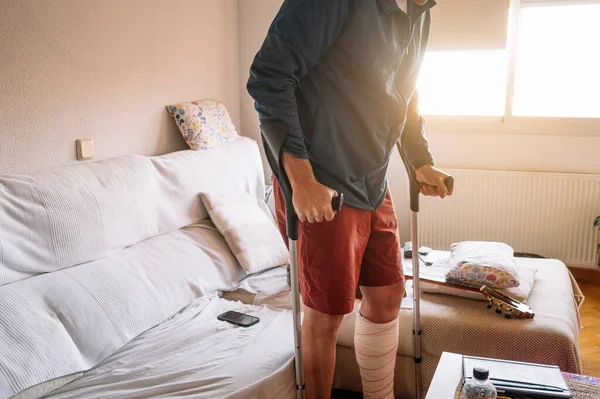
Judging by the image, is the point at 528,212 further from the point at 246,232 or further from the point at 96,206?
the point at 96,206

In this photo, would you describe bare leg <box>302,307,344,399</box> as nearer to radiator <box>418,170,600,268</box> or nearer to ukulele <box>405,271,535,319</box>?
ukulele <box>405,271,535,319</box>

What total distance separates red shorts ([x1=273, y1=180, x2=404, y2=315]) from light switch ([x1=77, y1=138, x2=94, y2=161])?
1.14 m

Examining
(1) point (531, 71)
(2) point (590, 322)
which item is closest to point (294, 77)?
(2) point (590, 322)

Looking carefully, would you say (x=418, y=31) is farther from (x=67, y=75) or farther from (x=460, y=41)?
(x=460, y=41)

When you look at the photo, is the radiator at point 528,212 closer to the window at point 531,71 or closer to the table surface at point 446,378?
the window at point 531,71

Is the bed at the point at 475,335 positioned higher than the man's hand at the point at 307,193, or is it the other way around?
the man's hand at the point at 307,193

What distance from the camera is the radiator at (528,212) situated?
3.49 metres

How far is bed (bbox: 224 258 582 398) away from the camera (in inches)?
79.6

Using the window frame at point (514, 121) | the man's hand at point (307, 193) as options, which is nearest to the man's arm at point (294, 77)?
the man's hand at point (307, 193)

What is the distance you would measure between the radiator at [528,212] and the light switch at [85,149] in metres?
2.02

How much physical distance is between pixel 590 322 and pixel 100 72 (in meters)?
2.56

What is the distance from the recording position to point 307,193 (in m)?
1.39

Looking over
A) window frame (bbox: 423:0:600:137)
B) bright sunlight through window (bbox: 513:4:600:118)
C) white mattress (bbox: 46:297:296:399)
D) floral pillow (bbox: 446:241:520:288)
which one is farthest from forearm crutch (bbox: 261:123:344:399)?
bright sunlight through window (bbox: 513:4:600:118)

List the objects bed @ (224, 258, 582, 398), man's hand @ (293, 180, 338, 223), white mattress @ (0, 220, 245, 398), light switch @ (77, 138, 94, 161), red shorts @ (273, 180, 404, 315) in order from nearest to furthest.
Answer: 1. man's hand @ (293, 180, 338, 223)
2. red shorts @ (273, 180, 404, 315)
3. white mattress @ (0, 220, 245, 398)
4. bed @ (224, 258, 582, 398)
5. light switch @ (77, 138, 94, 161)
